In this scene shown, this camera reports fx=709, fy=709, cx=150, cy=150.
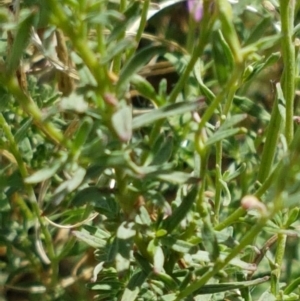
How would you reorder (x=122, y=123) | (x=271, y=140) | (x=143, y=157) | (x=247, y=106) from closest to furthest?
(x=122, y=123) → (x=143, y=157) → (x=271, y=140) → (x=247, y=106)

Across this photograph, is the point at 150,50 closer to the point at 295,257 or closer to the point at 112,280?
the point at 112,280

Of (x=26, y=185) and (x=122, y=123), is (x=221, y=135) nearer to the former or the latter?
(x=122, y=123)

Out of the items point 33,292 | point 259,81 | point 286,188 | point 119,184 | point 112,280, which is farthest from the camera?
point 259,81

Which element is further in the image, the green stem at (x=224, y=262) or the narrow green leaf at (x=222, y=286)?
the narrow green leaf at (x=222, y=286)

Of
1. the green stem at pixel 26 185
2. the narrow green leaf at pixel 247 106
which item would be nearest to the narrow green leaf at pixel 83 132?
the green stem at pixel 26 185

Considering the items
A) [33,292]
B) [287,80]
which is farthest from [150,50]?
A: [33,292]

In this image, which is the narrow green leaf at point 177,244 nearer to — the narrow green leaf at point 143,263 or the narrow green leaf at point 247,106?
the narrow green leaf at point 143,263

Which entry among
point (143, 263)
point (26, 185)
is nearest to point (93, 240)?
point (143, 263)

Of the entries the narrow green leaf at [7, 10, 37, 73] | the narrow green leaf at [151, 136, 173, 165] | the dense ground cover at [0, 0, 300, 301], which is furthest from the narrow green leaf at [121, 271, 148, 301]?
the narrow green leaf at [7, 10, 37, 73]
